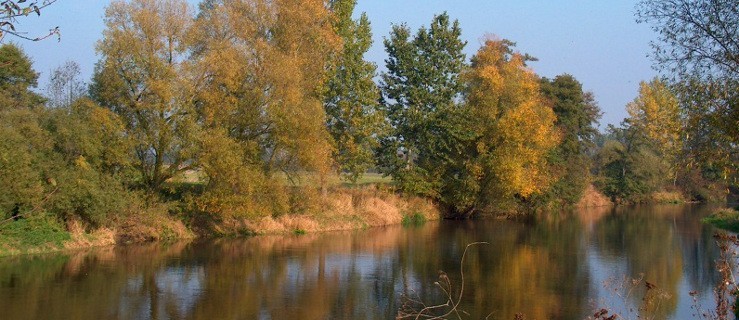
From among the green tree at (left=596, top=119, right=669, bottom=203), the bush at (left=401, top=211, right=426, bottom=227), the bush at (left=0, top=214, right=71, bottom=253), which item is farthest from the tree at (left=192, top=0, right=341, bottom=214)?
the green tree at (left=596, top=119, right=669, bottom=203)

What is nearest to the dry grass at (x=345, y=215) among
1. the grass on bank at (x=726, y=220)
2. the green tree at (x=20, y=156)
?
the green tree at (x=20, y=156)

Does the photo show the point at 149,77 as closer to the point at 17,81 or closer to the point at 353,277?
the point at 17,81

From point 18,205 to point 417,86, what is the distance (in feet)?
79.5

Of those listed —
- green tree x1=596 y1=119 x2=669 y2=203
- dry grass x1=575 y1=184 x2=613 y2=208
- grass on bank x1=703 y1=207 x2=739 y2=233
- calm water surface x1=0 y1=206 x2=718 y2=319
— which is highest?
green tree x1=596 y1=119 x2=669 y2=203

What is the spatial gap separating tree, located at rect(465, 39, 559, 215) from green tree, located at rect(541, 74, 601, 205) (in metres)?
7.54

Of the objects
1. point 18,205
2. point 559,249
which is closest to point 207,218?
point 18,205

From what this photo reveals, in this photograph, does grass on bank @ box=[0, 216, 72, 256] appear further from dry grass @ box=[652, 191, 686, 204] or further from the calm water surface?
dry grass @ box=[652, 191, 686, 204]

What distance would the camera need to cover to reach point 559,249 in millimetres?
31453

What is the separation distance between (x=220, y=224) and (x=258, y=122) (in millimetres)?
5074

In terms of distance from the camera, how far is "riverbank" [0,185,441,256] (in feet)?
82.9

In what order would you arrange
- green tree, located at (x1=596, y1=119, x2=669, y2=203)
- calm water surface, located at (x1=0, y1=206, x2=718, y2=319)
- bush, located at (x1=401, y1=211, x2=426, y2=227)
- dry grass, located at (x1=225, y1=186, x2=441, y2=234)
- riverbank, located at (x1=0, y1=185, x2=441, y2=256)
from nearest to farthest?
calm water surface, located at (x1=0, y1=206, x2=718, y2=319), riverbank, located at (x1=0, y1=185, x2=441, y2=256), dry grass, located at (x1=225, y1=186, x2=441, y2=234), bush, located at (x1=401, y1=211, x2=426, y2=227), green tree, located at (x1=596, y1=119, x2=669, y2=203)

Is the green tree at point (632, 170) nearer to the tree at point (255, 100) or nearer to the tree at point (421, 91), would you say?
the tree at point (421, 91)

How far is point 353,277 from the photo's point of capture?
23359 millimetres

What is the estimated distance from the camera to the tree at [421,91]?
42.2m
